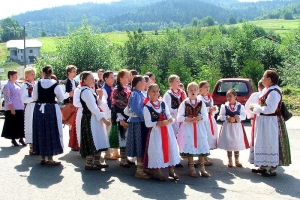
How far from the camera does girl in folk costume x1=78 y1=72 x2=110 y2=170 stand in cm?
743

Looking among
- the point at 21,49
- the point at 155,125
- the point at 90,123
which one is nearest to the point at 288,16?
the point at 21,49

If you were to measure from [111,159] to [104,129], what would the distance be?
1174 millimetres

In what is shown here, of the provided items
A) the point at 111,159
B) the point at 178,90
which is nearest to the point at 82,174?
the point at 111,159

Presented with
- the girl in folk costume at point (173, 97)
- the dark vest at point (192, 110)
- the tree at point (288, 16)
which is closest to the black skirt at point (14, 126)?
the girl in folk costume at point (173, 97)

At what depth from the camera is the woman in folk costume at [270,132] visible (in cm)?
724

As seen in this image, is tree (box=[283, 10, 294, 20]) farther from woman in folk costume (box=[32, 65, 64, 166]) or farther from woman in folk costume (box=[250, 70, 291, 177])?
woman in folk costume (box=[32, 65, 64, 166])

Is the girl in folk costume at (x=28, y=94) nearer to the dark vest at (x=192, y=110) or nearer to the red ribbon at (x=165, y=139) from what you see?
the red ribbon at (x=165, y=139)

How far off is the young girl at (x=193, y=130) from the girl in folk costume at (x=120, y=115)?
1.04m

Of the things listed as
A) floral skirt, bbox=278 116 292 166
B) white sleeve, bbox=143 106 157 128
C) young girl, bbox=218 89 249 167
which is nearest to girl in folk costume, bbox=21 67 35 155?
white sleeve, bbox=143 106 157 128

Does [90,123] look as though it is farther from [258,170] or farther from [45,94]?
[258,170]

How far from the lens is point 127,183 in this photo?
705 cm

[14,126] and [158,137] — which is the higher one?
[14,126]

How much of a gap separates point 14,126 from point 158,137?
461 cm

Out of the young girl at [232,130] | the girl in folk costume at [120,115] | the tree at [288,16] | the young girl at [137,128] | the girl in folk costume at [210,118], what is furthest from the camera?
the tree at [288,16]
